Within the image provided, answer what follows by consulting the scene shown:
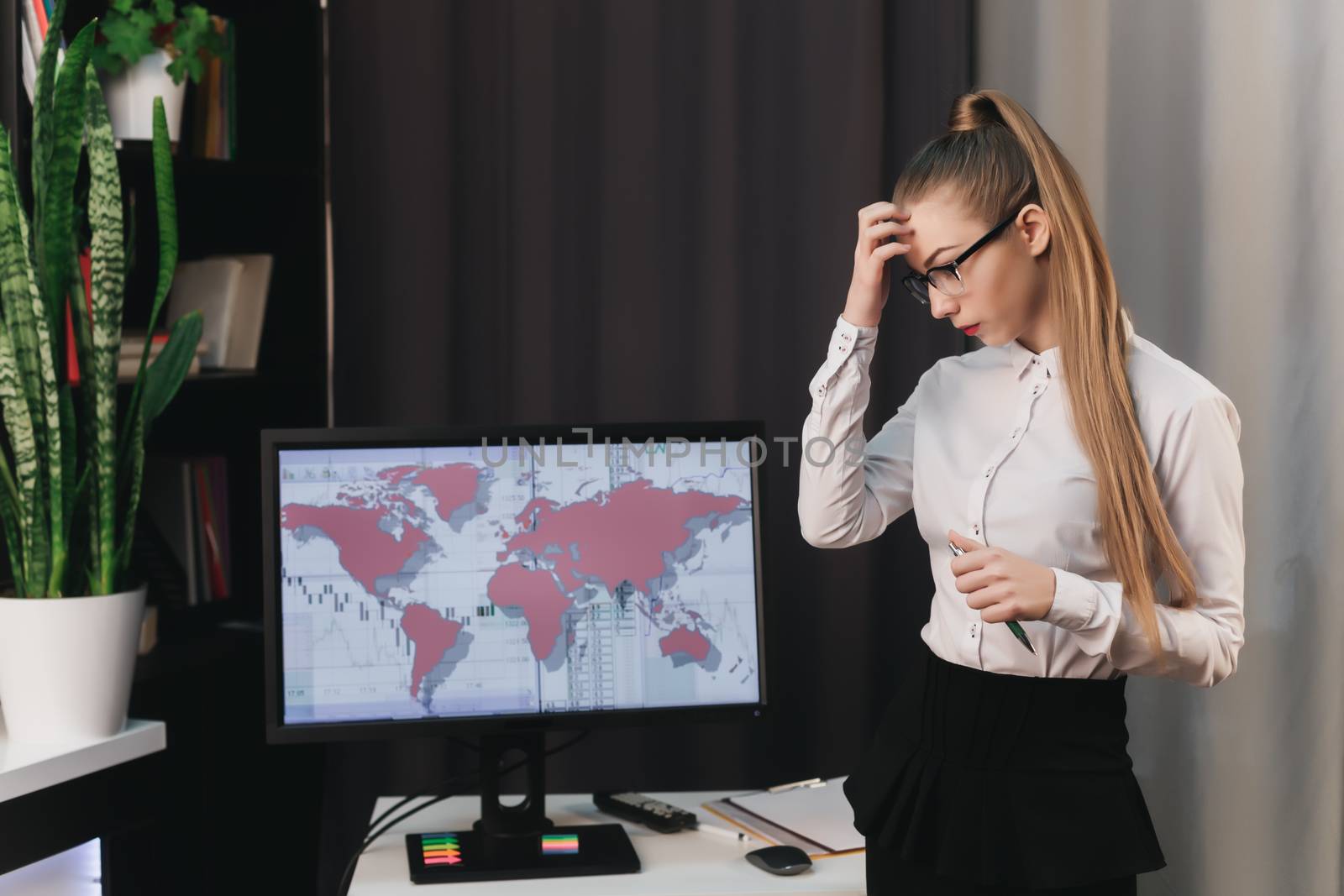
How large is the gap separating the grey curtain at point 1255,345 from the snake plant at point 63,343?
1448mm

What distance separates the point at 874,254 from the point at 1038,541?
356 mm

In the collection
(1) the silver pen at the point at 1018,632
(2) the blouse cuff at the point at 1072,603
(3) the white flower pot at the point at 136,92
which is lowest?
(1) the silver pen at the point at 1018,632

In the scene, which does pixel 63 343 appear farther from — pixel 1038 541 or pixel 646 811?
pixel 1038 541

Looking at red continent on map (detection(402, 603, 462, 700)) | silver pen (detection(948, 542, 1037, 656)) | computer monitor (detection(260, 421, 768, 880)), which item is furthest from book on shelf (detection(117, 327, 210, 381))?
silver pen (detection(948, 542, 1037, 656))

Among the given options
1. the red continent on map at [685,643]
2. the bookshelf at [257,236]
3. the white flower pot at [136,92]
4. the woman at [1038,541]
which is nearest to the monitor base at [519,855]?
the red continent on map at [685,643]

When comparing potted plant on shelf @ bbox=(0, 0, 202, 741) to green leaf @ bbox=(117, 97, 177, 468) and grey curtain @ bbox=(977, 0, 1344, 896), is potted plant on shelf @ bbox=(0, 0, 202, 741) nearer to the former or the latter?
green leaf @ bbox=(117, 97, 177, 468)

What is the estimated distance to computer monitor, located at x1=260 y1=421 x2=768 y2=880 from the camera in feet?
5.15

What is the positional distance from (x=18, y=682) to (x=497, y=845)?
2.30 ft

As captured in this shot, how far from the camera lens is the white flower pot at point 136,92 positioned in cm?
193

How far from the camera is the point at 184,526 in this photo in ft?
7.04

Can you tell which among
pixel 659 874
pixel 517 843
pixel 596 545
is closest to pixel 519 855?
pixel 517 843

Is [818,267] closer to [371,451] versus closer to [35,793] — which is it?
[371,451]

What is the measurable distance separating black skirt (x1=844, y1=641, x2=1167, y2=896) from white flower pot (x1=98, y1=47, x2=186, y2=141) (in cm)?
155

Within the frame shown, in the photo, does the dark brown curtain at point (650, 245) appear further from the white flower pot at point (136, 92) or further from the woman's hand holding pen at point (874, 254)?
the woman's hand holding pen at point (874, 254)
